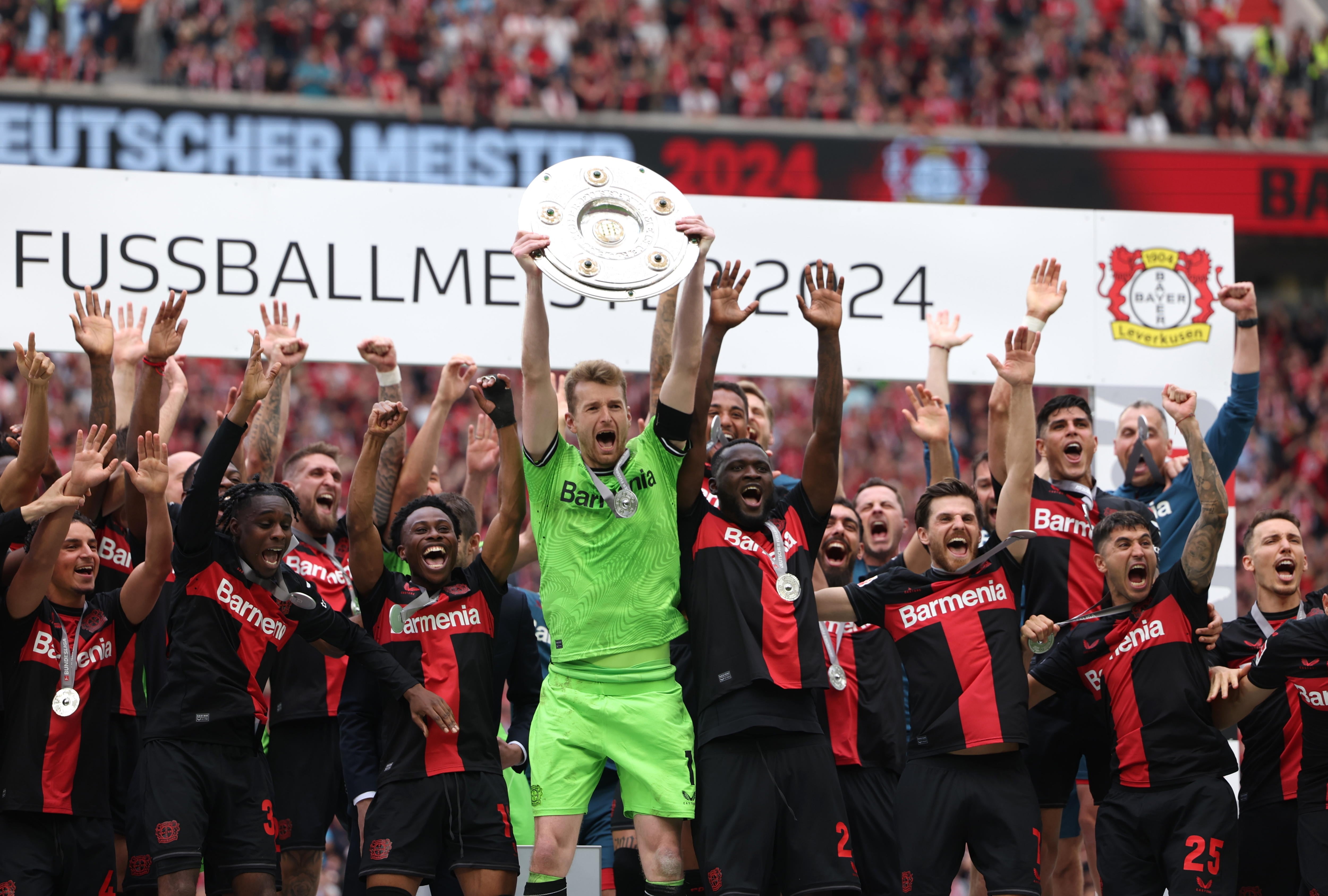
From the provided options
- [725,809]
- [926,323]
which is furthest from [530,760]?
[926,323]

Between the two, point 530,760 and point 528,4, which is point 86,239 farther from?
point 528,4

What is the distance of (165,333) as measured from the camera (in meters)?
6.62

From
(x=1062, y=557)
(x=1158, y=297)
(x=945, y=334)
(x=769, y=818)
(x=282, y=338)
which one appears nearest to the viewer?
(x=769, y=818)

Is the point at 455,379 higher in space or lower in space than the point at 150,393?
higher

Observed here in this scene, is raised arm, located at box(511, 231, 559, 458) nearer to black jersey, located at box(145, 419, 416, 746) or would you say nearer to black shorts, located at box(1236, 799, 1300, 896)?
black jersey, located at box(145, 419, 416, 746)

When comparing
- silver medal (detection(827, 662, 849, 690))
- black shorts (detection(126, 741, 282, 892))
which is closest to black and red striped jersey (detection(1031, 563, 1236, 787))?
silver medal (detection(827, 662, 849, 690))

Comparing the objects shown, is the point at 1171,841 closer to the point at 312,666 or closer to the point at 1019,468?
the point at 1019,468

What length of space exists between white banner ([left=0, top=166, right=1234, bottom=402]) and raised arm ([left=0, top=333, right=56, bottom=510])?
1.77 metres

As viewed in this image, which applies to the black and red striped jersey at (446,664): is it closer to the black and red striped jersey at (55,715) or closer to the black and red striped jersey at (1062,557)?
the black and red striped jersey at (55,715)

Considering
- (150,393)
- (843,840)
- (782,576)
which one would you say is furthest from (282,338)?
(843,840)

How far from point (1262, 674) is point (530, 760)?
122 inches

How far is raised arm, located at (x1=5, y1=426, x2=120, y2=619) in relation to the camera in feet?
19.4

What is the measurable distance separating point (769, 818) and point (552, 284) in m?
4.11

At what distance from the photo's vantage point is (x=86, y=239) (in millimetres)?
8141
